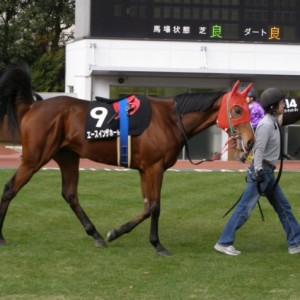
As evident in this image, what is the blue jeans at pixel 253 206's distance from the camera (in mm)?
7586

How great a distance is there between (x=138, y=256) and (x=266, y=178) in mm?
1497

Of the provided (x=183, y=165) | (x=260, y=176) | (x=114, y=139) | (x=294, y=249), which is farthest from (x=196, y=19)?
(x=260, y=176)

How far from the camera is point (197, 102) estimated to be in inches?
304

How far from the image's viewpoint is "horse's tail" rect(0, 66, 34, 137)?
8281mm

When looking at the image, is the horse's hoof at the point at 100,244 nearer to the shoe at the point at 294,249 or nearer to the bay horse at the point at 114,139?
the bay horse at the point at 114,139

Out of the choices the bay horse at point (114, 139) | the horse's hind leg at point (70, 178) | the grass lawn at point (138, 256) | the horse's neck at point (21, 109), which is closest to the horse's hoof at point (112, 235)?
the bay horse at point (114, 139)

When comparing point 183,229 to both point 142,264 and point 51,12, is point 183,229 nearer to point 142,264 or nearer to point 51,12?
point 142,264

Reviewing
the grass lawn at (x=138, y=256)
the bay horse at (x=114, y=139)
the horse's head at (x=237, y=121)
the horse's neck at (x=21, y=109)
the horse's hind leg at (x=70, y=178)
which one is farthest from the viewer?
the horse's hind leg at (x=70, y=178)

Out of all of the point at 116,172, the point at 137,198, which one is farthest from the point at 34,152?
the point at 116,172

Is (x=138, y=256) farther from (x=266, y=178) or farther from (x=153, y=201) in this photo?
(x=266, y=178)

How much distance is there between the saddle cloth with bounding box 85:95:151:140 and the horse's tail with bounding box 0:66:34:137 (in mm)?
872

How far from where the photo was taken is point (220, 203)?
11445 mm

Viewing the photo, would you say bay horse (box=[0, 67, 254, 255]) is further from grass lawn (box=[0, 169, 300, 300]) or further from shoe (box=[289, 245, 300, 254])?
shoe (box=[289, 245, 300, 254])

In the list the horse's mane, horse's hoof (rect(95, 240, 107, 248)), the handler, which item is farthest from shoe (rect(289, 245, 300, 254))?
horse's hoof (rect(95, 240, 107, 248))
